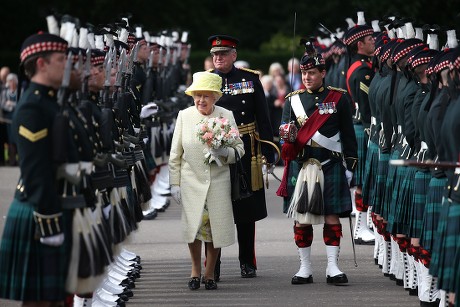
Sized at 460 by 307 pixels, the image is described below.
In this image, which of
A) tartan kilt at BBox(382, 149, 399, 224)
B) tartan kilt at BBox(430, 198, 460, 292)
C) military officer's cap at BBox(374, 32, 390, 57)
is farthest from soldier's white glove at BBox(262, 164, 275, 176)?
tartan kilt at BBox(430, 198, 460, 292)

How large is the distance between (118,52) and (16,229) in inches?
130

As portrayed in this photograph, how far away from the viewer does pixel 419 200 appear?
33.1 feet

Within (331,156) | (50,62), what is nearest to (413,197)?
(331,156)

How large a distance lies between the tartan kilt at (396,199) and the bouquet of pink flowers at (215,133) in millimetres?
1336

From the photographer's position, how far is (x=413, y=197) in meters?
10.3

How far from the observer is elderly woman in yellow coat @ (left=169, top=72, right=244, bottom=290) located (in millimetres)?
10984

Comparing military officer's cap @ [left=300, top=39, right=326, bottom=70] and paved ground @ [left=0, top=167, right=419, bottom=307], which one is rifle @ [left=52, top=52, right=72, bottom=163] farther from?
military officer's cap @ [left=300, top=39, right=326, bottom=70]

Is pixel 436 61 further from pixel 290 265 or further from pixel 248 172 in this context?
pixel 290 265

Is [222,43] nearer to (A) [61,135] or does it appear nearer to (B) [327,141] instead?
(B) [327,141]

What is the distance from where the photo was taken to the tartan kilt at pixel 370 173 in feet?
40.0

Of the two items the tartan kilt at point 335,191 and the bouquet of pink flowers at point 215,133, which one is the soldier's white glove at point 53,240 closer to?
the bouquet of pink flowers at point 215,133

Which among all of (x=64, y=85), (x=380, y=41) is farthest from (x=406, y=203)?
(x=64, y=85)

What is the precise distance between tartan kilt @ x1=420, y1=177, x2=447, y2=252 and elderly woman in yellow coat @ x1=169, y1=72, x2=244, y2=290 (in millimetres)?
2011

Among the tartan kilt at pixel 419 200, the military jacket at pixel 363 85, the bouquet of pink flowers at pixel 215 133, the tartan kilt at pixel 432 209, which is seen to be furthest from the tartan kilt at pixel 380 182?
the tartan kilt at pixel 432 209
